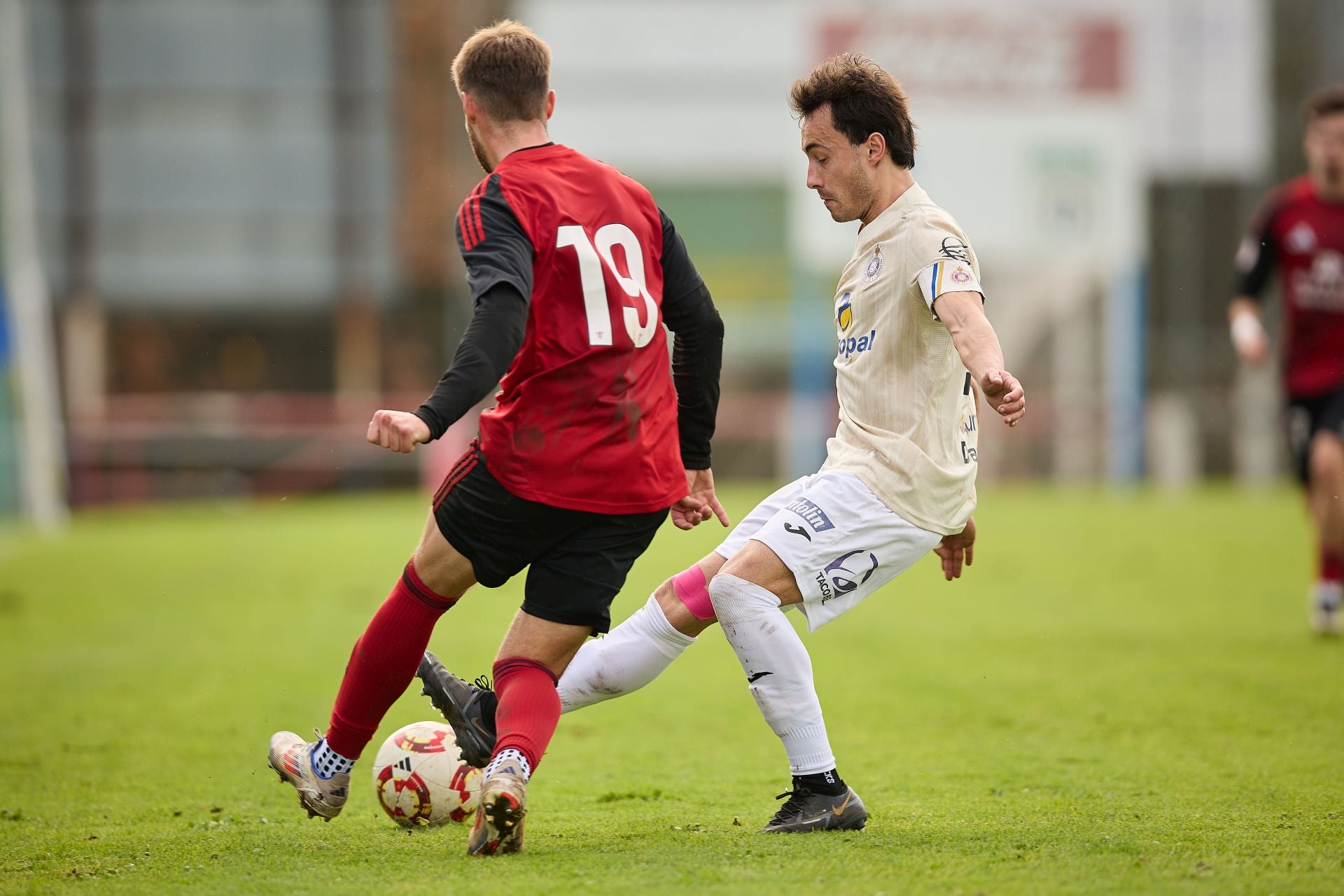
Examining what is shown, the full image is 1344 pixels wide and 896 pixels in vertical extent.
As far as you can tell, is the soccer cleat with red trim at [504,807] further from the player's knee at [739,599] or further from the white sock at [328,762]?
the player's knee at [739,599]

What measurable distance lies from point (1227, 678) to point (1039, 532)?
340 inches

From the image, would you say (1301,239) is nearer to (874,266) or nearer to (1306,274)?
(1306,274)

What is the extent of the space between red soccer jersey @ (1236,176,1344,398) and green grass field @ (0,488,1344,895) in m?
1.31

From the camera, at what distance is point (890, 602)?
404 inches

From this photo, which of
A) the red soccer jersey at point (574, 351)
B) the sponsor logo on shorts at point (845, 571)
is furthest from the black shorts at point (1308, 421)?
the red soccer jersey at point (574, 351)

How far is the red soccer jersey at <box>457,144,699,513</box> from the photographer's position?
363 centimetres

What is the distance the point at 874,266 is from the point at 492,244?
0.99 m

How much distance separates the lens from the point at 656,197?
2897 centimetres

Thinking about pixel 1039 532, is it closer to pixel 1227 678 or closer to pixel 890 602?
pixel 890 602

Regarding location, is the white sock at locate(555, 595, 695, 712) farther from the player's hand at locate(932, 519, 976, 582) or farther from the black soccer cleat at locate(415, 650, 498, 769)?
the player's hand at locate(932, 519, 976, 582)

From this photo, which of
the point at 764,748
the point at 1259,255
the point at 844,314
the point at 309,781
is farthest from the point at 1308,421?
the point at 309,781

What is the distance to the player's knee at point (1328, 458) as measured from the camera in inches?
293

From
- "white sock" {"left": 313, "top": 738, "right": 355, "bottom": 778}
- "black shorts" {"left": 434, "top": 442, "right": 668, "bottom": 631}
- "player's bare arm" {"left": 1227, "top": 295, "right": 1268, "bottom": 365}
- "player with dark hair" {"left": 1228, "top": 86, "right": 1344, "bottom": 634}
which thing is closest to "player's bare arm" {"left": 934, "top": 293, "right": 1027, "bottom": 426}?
"black shorts" {"left": 434, "top": 442, "right": 668, "bottom": 631}

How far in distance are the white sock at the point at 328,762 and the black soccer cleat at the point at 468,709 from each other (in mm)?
288
